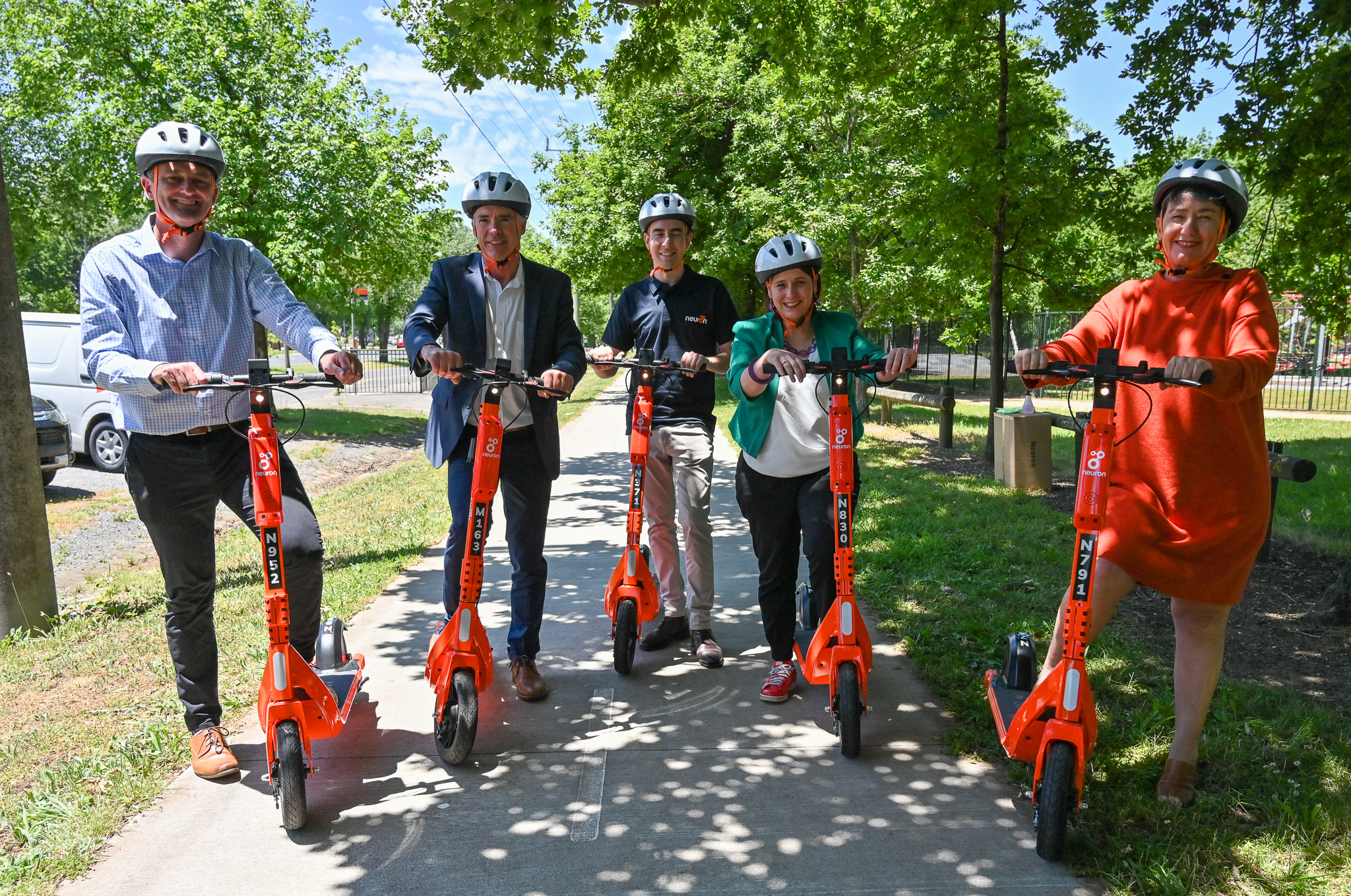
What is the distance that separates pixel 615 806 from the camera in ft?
11.3

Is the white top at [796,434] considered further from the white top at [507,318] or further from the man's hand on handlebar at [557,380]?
the white top at [507,318]

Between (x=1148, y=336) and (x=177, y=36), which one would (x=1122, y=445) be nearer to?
(x=1148, y=336)

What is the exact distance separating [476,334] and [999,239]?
7592 mm

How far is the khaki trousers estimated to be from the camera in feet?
16.3

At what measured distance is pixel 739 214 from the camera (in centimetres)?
2128

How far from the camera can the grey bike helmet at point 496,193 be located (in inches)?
162

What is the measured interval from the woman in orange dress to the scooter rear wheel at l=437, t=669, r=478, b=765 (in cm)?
220

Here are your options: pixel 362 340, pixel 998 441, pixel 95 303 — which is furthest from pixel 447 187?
pixel 362 340

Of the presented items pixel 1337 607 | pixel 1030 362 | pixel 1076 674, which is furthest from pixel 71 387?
pixel 1337 607

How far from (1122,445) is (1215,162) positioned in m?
1.00

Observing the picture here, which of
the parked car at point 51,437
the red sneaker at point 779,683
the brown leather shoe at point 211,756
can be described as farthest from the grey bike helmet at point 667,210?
the parked car at point 51,437

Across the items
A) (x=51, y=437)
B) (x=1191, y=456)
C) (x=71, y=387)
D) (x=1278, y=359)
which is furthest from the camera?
(x=1278, y=359)

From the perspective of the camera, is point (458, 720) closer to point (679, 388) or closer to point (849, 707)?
point (849, 707)

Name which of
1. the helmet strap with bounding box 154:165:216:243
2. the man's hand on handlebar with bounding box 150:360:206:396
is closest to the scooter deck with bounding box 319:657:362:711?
the man's hand on handlebar with bounding box 150:360:206:396
